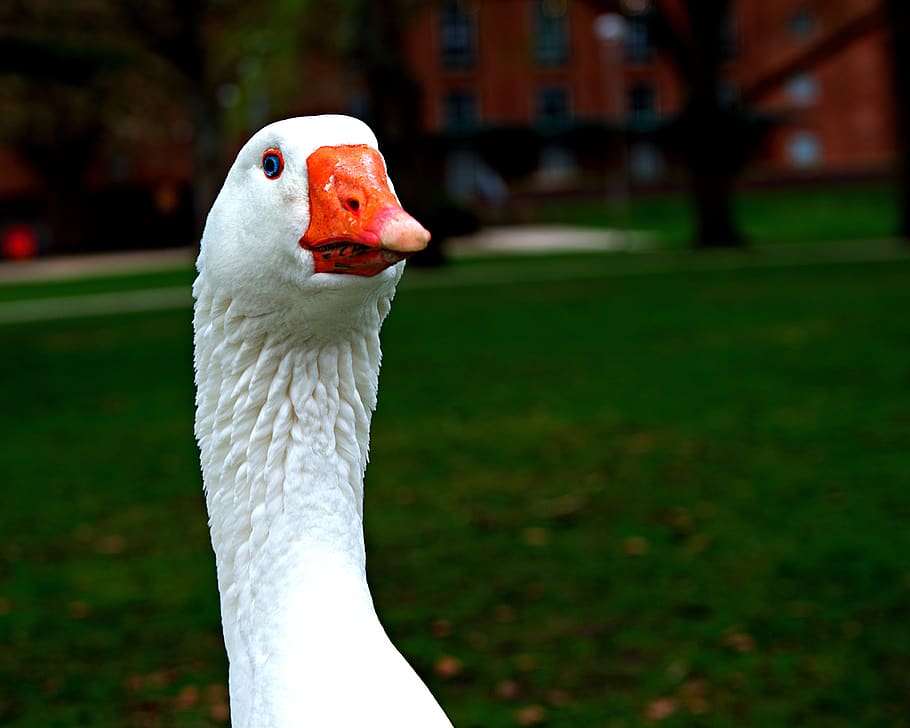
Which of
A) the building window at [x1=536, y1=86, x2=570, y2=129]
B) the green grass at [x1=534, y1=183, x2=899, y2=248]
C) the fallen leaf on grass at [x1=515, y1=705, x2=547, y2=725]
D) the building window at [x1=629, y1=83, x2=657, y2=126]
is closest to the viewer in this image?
the fallen leaf on grass at [x1=515, y1=705, x2=547, y2=725]

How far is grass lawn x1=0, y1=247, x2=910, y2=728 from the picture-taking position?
468cm

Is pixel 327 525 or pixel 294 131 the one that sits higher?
pixel 294 131

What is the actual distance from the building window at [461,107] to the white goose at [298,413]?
50717 mm

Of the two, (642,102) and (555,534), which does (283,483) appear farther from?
(642,102)

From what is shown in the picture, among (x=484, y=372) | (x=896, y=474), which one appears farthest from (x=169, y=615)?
(x=484, y=372)

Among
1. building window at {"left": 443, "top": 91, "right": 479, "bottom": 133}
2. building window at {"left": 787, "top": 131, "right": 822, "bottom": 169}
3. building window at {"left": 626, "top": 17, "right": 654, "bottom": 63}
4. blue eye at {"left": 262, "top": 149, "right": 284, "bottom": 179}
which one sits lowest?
blue eye at {"left": 262, "top": 149, "right": 284, "bottom": 179}

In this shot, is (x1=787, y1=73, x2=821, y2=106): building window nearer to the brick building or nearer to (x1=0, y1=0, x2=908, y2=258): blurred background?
the brick building

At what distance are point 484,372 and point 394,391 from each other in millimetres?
1189

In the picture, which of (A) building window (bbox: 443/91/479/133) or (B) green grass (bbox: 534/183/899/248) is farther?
(A) building window (bbox: 443/91/479/133)

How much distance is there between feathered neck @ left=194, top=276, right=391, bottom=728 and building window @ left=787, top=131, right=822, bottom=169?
5235cm

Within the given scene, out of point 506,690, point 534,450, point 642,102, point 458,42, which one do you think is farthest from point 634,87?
point 506,690

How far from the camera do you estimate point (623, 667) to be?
4812 millimetres

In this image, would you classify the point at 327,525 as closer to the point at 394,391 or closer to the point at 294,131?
the point at 294,131

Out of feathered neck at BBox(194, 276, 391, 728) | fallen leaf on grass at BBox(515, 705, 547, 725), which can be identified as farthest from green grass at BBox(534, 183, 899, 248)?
feathered neck at BBox(194, 276, 391, 728)
